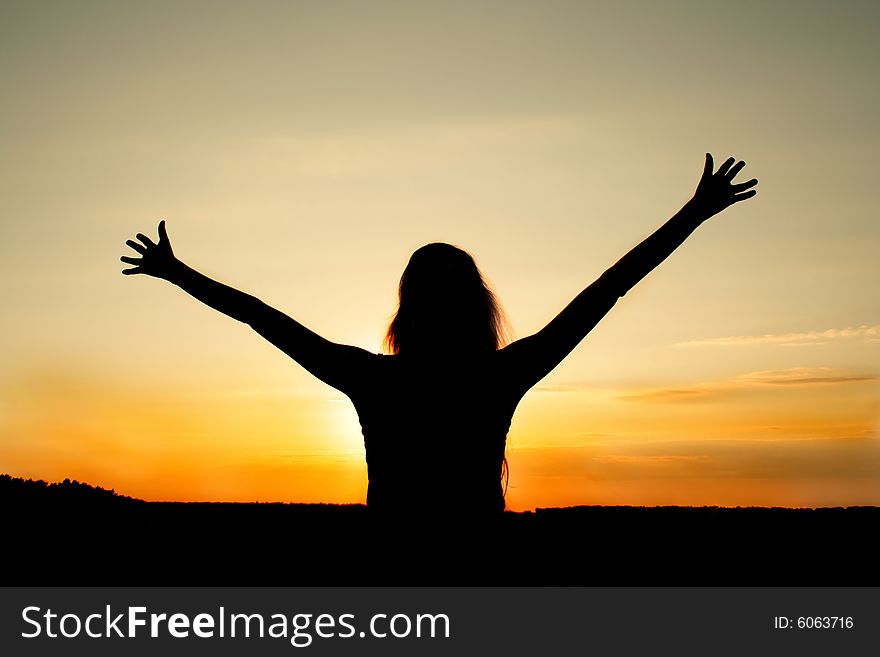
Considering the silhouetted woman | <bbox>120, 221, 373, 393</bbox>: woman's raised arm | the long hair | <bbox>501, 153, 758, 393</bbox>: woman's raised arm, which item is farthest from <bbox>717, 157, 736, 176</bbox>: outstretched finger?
<bbox>120, 221, 373, 393</bbox>: woman's raised arm

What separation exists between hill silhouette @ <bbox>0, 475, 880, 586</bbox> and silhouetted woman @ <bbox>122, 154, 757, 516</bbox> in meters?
1.99

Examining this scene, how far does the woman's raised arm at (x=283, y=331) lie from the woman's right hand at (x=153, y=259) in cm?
3

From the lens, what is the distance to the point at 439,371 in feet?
11.4

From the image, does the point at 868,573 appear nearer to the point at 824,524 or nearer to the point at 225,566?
the point at 824,524

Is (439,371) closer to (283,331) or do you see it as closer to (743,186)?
(283,331)

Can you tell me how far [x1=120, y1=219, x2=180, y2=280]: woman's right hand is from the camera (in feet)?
13.9

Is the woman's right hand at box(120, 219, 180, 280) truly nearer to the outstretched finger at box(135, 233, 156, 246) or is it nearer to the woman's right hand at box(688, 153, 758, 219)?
the outstretched finger at box(135, 233, 156, 246)

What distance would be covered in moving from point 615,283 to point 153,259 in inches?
95.5

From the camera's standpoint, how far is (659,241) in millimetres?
3967

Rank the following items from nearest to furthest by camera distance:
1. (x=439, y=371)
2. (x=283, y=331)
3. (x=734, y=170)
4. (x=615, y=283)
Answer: (x=439, y=371)
(x=283, y=331)
(x=615, y=283)
(x=734, y=170)

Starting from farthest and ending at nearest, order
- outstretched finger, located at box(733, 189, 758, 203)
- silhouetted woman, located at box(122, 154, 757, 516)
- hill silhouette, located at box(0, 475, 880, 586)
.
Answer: hill silhouette, located at box(0, 475, 880, 586) < outstretched finger, located at box(733, 189, 758, 203) < silhouetted woman, located at box(122, 154, 757, 516)

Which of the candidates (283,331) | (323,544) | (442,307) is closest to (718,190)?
(442,307)

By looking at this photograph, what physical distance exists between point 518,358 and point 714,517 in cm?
472
